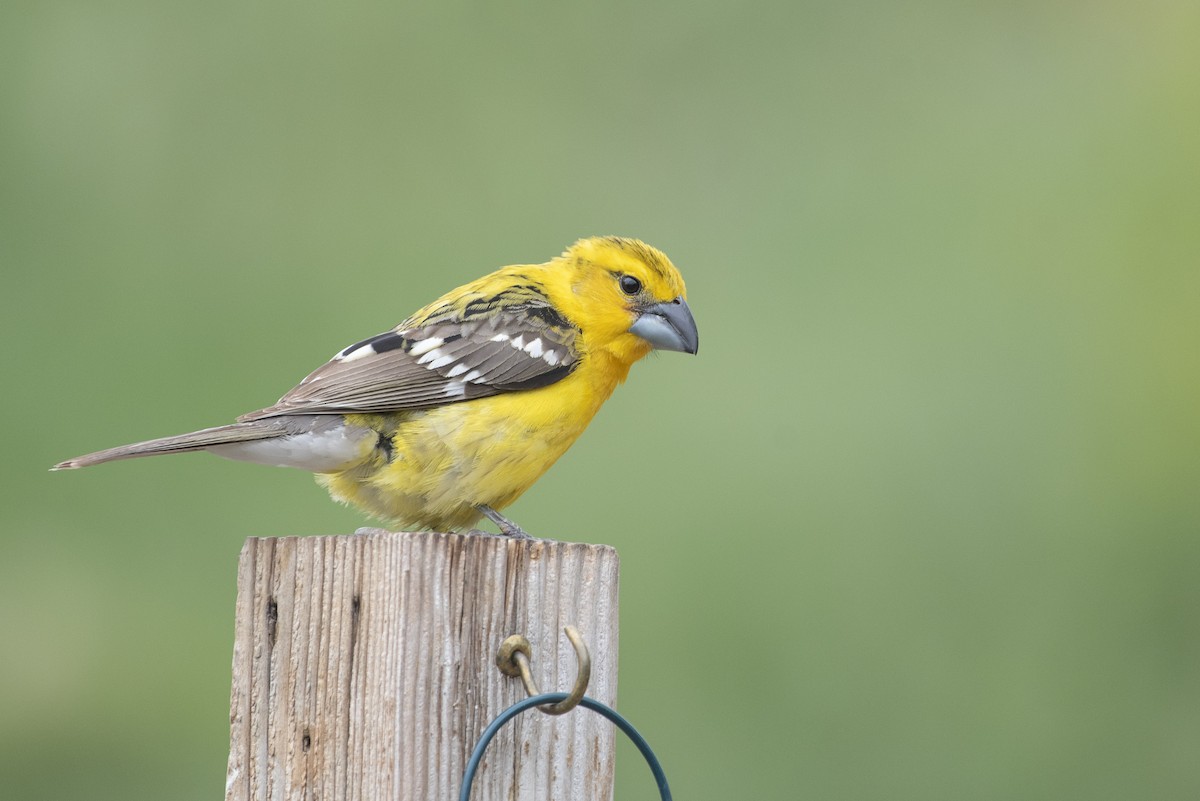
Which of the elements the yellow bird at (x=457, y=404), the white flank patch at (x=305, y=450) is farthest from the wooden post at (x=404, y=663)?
the white flank patch at (x=305, y=450)

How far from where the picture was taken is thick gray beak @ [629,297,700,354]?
484 cm

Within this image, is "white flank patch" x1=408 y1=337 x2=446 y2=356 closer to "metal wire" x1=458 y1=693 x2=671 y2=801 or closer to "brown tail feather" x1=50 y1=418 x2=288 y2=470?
"brown tail feather" x1=50 y1=418 x2=288 y2=470

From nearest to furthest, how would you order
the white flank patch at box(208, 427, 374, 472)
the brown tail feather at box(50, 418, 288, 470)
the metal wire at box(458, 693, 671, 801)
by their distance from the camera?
the metal wire at box(458, 693, 671, 801) → the brown tail feather at box(50, 418, 288, 470) → the white flank patch at box(208, 427, 374, 472)

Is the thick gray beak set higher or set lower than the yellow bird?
higher

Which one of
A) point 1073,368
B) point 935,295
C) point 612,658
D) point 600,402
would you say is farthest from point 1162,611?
point 612,658

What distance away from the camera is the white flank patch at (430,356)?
175 inches

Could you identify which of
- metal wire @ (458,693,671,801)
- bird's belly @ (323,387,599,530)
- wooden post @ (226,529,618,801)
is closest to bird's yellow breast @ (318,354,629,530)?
bird's belly @ (323,387,599,530)

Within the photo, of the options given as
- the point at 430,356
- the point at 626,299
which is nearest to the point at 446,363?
the point at 430,356

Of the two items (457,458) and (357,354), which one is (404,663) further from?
(357,354)

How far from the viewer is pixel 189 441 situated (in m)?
3.76

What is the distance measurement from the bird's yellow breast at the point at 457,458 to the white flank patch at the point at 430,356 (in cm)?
26

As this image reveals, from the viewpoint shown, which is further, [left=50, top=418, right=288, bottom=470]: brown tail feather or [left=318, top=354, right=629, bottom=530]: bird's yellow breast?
Answer: [left=318, top=354, right=629, bottom=530]: bird's yellow breast

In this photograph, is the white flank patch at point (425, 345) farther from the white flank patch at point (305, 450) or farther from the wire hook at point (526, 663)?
the wire hook at point (526, 663)

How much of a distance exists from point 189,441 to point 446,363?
964 millimetres
